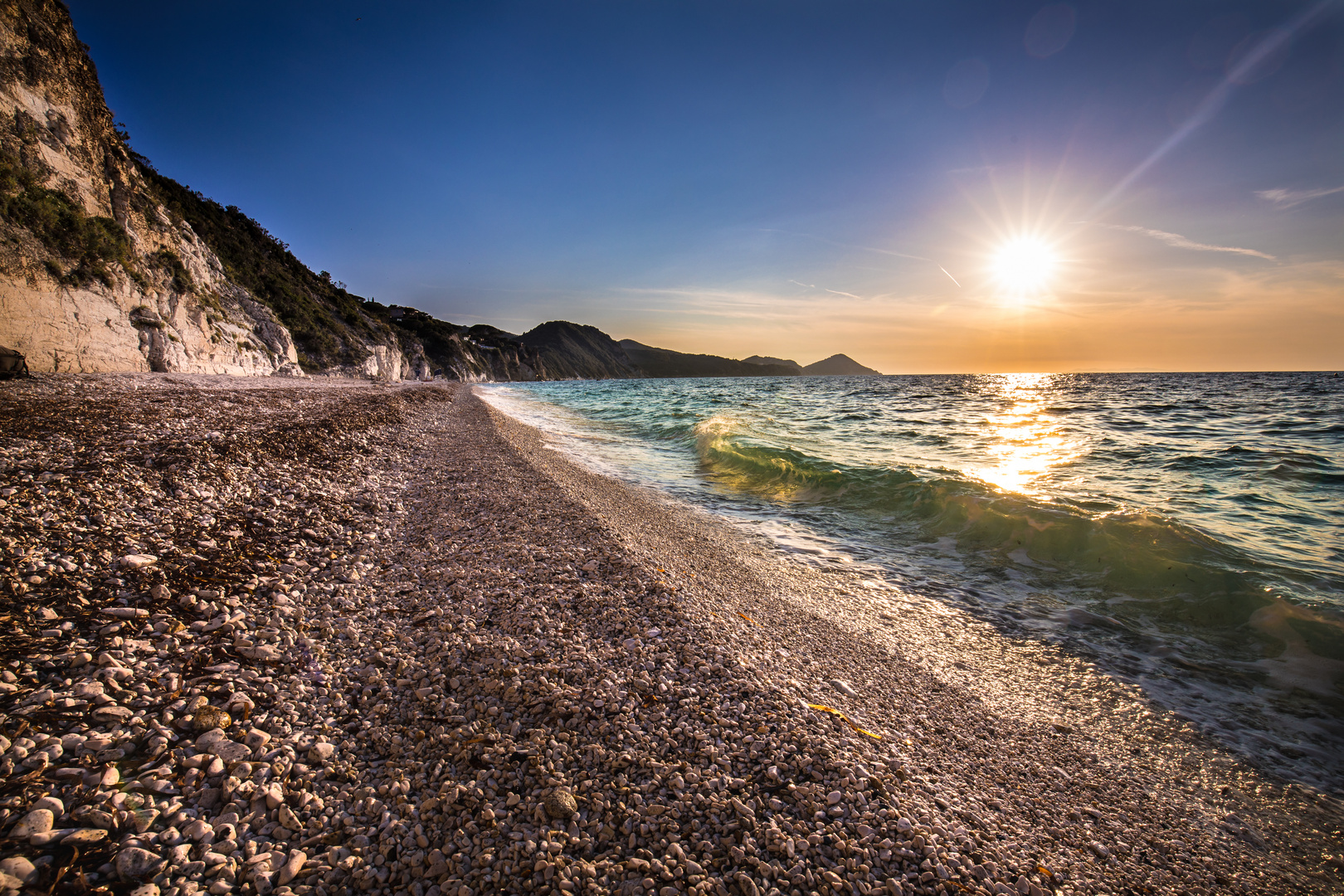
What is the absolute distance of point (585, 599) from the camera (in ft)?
14.9

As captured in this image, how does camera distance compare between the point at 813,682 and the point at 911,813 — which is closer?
the point at 911,813

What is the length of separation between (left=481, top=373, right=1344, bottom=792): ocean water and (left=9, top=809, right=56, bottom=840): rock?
7.06m

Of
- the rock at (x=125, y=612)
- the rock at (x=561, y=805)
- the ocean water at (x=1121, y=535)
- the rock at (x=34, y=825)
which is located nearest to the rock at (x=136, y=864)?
the rock at (x=34, y=825)

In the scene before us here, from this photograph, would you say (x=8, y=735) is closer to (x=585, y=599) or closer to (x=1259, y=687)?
(x=585, y=599)

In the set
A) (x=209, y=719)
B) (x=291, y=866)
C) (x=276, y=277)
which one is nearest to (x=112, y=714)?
(x=209, y=719)

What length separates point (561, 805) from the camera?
A: 2309 mm

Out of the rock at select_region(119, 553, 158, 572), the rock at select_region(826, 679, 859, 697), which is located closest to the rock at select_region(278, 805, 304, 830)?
the rock at select_region(119, 553, 158, 572)

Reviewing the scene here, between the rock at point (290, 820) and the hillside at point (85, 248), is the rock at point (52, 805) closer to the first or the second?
the rock at point (290, 820)

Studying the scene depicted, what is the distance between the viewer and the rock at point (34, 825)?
175 centimetres

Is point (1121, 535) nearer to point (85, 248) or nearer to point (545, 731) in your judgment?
point (545, 731)

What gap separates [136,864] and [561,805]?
1.56 metres

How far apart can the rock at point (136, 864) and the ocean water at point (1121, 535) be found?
22.4ft

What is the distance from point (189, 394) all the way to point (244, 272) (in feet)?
111

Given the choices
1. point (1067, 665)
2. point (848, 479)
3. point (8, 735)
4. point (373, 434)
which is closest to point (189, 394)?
point (373, 434)
